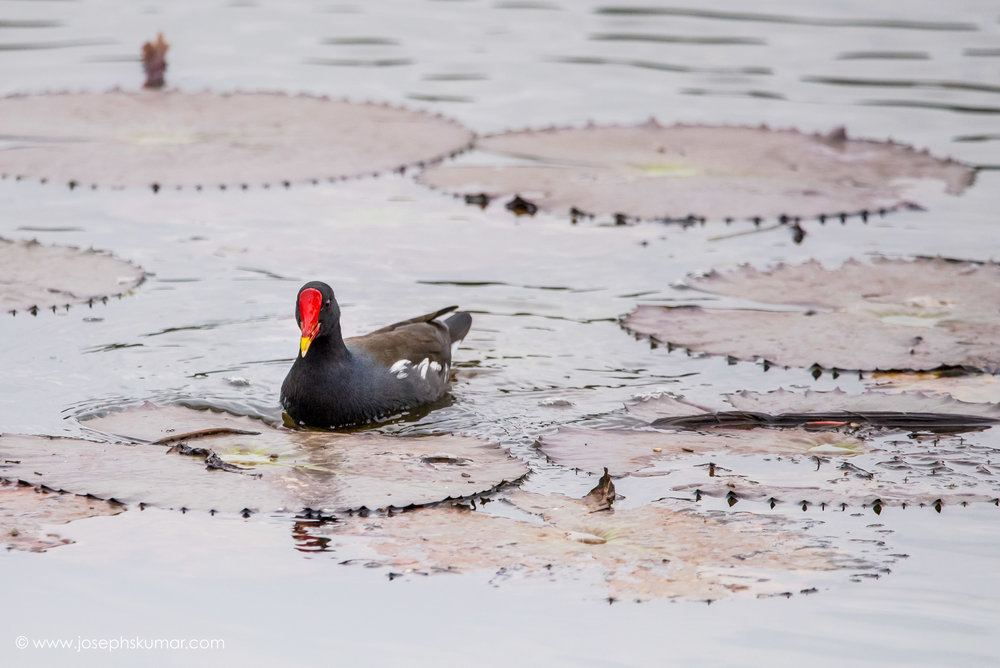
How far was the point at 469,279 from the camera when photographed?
7000mm

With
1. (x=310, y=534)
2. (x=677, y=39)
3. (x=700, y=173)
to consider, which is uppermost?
(x=677, y=39)

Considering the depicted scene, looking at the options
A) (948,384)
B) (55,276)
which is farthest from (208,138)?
(948,384)

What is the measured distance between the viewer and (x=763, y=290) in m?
6.52

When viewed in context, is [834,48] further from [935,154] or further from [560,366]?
[560,366]

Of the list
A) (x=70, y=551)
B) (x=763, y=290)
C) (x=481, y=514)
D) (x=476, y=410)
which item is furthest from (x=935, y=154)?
(x=70, y=551)

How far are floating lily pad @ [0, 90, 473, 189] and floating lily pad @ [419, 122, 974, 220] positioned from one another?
1.59ft

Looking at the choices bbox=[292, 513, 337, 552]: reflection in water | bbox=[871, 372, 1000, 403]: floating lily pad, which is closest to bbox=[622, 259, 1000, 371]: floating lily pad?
bbox=[871, 372, 1000, 403]: floating lily pad

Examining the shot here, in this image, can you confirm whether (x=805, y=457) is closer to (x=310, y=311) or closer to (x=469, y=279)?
(x=310, y=311)

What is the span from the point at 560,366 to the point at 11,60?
6.75 metres

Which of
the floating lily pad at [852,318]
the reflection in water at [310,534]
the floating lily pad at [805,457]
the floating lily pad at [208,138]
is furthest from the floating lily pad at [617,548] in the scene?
the floating lily pad at [208,138]

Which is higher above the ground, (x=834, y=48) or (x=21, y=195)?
(x=834, y=48)

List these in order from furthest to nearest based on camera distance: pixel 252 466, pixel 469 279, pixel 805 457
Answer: pixel 469 279, pixel 805 457, pixel 252 466

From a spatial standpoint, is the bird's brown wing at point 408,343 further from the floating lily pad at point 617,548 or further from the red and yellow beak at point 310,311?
the floating lily pad at point 617,548

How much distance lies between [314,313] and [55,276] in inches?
72.4
